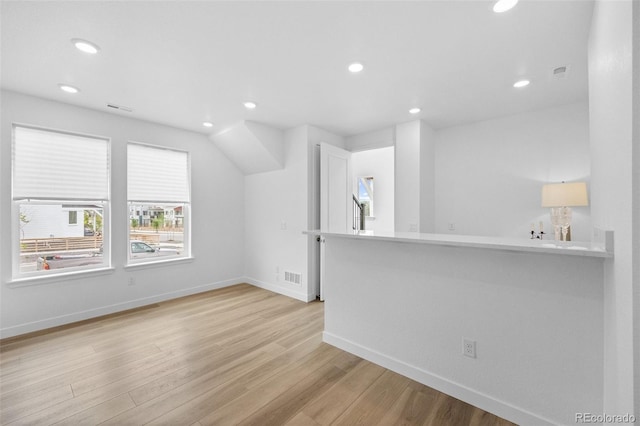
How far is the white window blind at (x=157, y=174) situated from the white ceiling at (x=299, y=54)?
73 centimetres

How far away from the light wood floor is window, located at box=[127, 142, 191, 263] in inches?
44.5

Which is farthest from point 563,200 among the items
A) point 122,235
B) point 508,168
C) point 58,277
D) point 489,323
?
point 58,277

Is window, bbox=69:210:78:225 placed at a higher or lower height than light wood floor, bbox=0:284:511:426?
higher

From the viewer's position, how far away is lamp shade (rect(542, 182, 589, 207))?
2.78 metres

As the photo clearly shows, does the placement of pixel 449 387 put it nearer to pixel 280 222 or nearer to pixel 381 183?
pixel 280 222

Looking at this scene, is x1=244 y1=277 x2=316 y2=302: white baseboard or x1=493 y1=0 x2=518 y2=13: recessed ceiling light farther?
x1=244 y1=277 x2=316 y2=302: white baseboard

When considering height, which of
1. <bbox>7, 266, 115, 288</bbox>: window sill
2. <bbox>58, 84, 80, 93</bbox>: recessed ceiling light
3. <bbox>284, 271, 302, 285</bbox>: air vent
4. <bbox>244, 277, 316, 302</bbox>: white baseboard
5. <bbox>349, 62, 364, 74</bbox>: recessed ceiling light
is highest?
<bbox>58, 84, 80, 93</bbox>: recessed ceiling light

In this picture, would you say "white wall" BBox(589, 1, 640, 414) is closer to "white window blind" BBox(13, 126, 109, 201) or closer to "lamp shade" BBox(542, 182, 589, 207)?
"lamp shade" BBox(542, 182, 589, 207)

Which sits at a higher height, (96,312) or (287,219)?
(287,219)

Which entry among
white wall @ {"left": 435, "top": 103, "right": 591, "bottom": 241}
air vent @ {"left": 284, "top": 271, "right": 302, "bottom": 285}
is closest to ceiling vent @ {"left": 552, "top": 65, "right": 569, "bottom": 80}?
white wall @ {"left": 435, "top": 103, "right": 591, "bottom": 241}

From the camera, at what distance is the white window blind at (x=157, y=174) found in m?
3.70

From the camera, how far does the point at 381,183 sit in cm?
614

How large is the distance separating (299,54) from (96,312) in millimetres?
3728

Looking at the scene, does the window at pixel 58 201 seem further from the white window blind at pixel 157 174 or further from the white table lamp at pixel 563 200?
the white table lamp at pixel 563 200
